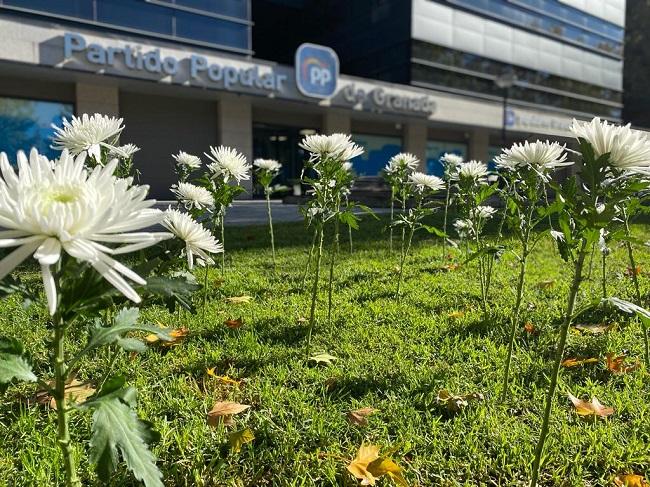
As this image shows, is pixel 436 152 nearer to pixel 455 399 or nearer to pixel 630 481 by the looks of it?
pixel 455 399

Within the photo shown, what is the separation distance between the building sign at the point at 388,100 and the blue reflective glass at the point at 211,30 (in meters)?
4.59

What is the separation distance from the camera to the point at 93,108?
16.0 metres

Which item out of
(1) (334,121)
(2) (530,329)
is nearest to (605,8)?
(1) (334,121)

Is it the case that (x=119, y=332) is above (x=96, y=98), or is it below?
below

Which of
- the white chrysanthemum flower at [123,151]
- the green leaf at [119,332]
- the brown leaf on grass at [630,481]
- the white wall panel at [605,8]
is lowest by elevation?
the brown leaf on grass at [630,481]

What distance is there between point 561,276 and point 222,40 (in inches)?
675

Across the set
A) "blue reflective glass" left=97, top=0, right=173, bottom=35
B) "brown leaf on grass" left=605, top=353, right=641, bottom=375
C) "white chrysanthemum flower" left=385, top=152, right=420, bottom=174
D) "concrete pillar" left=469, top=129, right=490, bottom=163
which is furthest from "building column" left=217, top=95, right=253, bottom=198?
"brown leaf on grass" left=605, top=353, right=641, bottom=375

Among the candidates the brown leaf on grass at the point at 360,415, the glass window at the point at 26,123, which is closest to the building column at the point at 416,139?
the glass window at the point at 26,123

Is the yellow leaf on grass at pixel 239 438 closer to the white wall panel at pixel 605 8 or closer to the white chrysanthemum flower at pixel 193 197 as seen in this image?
the white chrysanthemum flower at pixel 193 197

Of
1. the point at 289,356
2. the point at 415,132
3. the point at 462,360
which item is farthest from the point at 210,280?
the point at 415,132

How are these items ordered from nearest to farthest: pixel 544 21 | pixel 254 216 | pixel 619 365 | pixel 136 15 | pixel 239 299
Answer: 1. pixel 619 365
2. pixel 239 299
3. pixel 254 216
4. pixel 136 15
5. pixel 544 21

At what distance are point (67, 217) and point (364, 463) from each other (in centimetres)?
117

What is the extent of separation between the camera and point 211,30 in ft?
59.3

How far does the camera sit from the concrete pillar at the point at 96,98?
51.6ft
